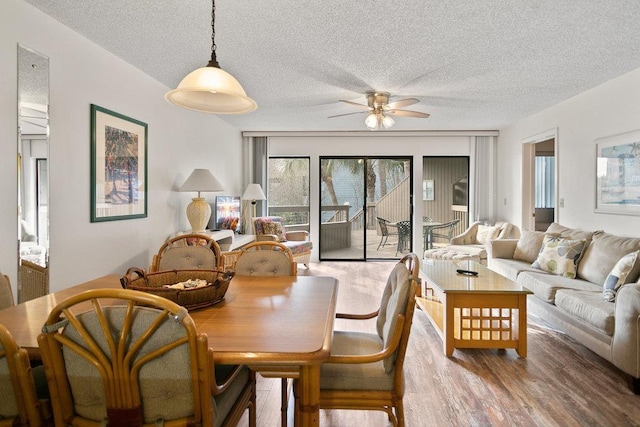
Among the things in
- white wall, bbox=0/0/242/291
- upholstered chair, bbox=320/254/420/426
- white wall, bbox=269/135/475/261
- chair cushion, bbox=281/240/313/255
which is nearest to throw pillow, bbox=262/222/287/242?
chair cushion, bbox=281/240/313/255

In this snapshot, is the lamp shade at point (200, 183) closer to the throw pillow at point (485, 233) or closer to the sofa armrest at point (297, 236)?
the sofa armrest at point (297, 236)

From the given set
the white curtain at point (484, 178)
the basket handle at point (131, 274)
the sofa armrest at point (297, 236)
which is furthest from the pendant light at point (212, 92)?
the white curtain at point (484, 178)

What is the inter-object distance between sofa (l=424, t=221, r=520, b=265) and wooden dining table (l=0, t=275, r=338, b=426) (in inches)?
155

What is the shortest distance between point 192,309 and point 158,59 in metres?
2.64

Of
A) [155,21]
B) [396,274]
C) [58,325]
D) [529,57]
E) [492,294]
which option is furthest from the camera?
[529,57]

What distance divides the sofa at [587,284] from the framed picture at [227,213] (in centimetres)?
377

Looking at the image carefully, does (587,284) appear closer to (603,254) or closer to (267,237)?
(603,254)

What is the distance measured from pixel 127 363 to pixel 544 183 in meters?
7.52

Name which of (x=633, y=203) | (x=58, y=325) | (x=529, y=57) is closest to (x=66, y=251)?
(x=58, y=325)

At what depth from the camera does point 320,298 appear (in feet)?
6.18

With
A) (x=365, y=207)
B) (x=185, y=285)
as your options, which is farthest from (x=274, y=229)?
(x=185, y=285)

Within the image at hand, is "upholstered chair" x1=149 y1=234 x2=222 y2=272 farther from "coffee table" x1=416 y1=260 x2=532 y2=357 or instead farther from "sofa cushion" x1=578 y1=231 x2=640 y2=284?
"sofa cushion" x1=578 y1=231 x2=640 y2=284

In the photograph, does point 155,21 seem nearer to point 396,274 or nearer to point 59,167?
point 59,167

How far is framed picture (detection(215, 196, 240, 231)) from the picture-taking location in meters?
5.55
